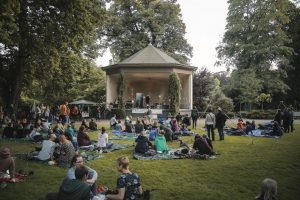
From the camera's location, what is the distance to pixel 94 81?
47.5 metres

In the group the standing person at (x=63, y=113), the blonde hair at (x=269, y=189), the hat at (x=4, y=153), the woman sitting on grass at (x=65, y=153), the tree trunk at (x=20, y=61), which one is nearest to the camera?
the blonde hair at (x=269, y=189)

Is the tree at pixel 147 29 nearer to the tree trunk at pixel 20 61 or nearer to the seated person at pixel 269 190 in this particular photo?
the tree trunk at pixel 20 61

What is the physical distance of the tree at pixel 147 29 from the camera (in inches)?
1690

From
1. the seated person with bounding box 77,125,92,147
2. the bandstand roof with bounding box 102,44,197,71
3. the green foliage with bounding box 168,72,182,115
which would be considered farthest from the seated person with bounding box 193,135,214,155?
the bandstand roof with bounding box 102,44,197,71

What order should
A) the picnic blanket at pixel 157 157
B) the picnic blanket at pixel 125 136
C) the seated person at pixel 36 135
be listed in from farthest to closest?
the picnic blanket at pixel 125 136, the seated person at pixel 36 135, the picnic blanket at pixel 157 157

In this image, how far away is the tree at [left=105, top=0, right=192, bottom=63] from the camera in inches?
1690

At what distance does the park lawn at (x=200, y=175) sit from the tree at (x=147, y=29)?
3193cm

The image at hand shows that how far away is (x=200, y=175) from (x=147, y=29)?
122 ft

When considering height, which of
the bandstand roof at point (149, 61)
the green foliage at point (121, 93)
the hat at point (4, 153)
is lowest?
the hat at point (4, 153)

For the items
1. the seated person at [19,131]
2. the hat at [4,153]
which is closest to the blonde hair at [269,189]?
the hat at [4,153]

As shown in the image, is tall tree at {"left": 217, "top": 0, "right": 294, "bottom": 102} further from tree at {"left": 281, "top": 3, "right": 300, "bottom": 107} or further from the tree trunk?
the tree trunk

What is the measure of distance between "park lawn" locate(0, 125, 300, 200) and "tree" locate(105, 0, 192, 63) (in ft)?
105

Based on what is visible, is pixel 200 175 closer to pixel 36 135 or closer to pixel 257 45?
pixel 36 135

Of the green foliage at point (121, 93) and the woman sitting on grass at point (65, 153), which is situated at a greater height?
the green foliage at point (121, 93)
